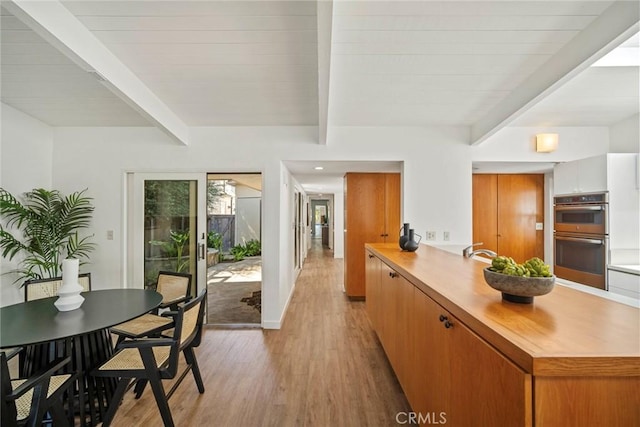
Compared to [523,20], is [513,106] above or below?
below

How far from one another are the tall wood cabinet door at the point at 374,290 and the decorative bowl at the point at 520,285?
1452 millimetres

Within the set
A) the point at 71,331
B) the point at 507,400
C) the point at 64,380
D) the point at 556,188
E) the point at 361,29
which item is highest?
the point at 361,29

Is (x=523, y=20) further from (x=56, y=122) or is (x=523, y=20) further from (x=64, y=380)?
(x=56, y=122)

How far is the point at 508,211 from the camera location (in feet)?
14.5

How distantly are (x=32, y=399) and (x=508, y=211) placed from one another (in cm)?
543

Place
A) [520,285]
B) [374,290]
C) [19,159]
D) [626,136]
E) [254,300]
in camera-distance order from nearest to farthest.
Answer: [520,285]
[374,290]
[19,159]
[626,136]
[254,300]

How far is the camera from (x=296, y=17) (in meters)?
1.61

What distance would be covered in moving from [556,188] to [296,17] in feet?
12.2

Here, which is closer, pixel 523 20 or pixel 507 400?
pixel 507 400

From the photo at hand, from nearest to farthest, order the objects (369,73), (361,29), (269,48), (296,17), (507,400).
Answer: (507,400) < (296,17) < (361,29) < (269,48) < (369,73)

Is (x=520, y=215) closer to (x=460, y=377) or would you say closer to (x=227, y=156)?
(x=460, y=377)

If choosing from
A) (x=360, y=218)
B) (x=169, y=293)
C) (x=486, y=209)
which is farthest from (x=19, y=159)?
(x=486, y=209)

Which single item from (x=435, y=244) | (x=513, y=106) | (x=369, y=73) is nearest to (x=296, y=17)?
(x=369, y=73)

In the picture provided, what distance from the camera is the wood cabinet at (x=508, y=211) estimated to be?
4379mm
